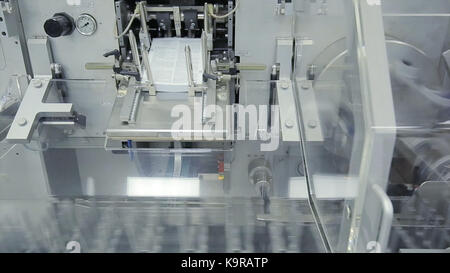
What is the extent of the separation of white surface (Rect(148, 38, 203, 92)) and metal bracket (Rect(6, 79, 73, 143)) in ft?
1.44

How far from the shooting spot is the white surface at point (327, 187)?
1368mm

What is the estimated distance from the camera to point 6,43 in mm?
2359

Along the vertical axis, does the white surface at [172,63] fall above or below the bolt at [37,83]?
above

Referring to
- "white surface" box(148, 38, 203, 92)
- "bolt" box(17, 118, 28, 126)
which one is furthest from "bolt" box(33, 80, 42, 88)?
"white surface" box(148, 38, 203, 92)

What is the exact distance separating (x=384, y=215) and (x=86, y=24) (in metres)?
1.70

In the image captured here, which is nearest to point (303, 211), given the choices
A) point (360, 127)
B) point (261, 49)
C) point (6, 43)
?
point (360, 127)

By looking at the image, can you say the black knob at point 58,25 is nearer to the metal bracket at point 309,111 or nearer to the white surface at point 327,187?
the metal bracket at point 309,111

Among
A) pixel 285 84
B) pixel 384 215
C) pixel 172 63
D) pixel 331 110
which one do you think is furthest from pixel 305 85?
pixel 384 215

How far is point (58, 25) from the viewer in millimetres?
2238

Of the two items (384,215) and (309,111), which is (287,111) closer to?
(309,111)

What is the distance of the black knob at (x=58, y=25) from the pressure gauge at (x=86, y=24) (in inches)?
1.6

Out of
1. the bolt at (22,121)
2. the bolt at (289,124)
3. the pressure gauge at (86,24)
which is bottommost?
the bolt at (289,124)

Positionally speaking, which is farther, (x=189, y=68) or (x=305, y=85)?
(x=305, y=85)

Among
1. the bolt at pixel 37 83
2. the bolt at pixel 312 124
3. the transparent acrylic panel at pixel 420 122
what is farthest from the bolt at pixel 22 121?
the transparent acrylic panel at pixel 420 122
